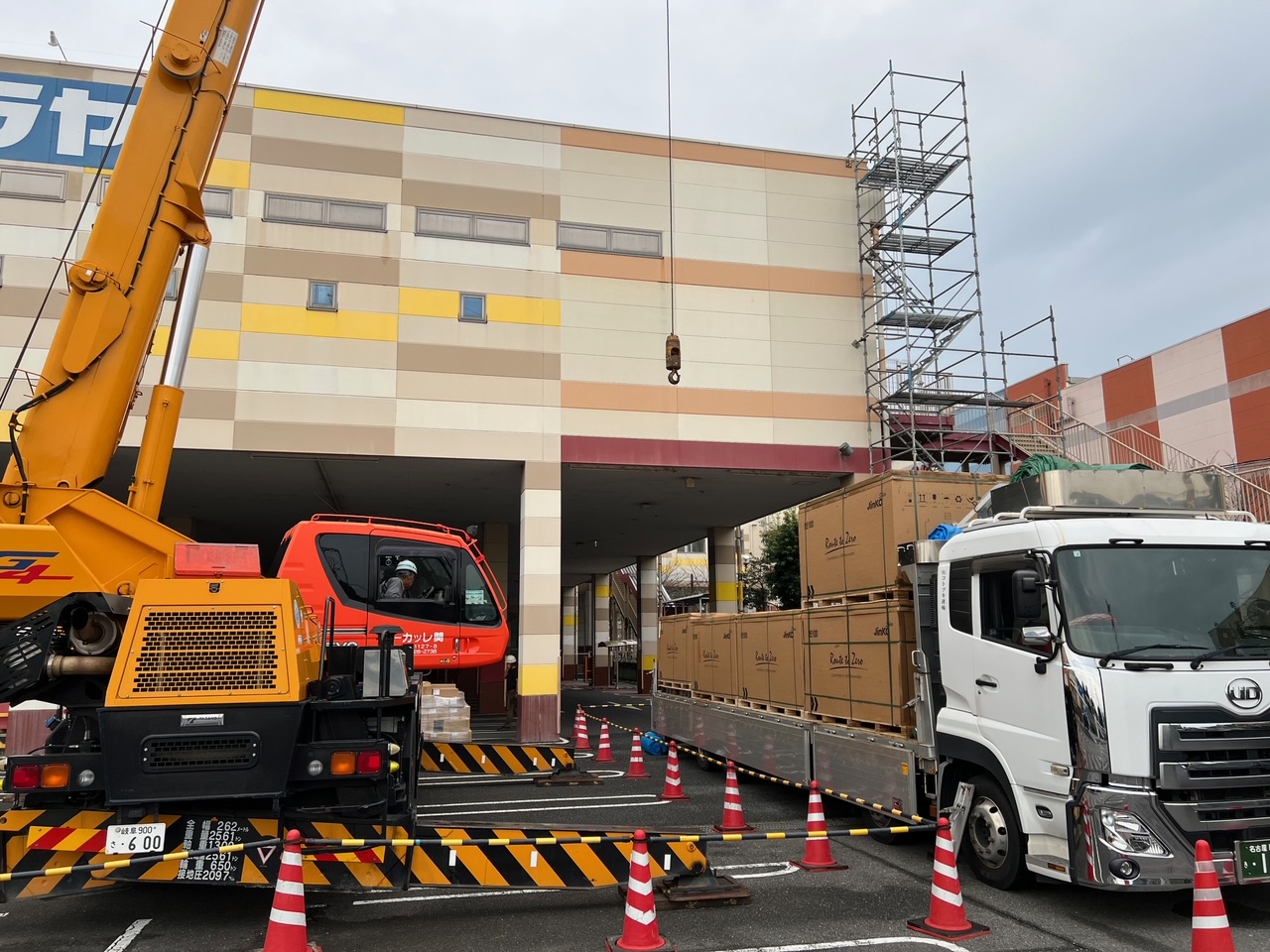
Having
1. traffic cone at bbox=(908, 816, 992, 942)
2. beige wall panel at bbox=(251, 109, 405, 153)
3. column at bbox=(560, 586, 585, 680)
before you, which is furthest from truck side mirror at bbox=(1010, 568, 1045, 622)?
column at bbox=(560, 586, 585, 680)

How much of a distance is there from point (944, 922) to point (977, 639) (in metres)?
2.21

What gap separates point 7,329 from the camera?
16.1m

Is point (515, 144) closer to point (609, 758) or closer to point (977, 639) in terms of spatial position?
point (609, 758)

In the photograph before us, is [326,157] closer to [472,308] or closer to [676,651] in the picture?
[472,308]

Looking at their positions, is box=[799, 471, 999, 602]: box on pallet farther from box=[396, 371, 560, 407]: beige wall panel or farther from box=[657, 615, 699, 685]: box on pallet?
box=[396, 371, 560, 407]: beige wall panel

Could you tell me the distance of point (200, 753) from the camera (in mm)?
5867

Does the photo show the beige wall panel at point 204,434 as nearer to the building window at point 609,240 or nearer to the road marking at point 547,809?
the building window at point 609,240

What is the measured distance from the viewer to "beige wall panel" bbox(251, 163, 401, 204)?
56.9 feet

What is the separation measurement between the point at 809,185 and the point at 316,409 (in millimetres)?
11289

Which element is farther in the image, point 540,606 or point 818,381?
point 818,381

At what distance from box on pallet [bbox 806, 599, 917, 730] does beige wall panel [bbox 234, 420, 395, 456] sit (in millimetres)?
9956

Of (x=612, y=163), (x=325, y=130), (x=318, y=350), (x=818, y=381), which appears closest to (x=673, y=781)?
(x=818, y=381)

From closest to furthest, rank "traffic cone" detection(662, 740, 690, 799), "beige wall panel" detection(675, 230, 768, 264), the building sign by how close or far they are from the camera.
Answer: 1. "traffic cone" detection(662, 740, 690, 799)
2. the building sign
3. "beige wall panel" detection(675, 230, 768, 264)

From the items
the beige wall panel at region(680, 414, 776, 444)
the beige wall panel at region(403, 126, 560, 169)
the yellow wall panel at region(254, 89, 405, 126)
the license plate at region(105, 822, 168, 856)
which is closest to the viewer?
the license plate at region(105, 822, 168, 856)
